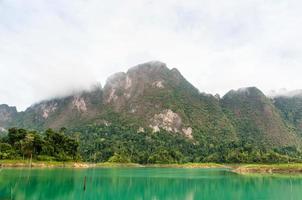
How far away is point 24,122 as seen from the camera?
6462 inches

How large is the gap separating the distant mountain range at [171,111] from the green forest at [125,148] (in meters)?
9.42

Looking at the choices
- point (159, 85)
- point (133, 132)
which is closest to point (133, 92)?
point (159, 85)

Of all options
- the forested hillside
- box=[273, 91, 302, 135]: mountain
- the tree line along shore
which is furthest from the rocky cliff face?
box=[273, 91, 302, 135]: mountain

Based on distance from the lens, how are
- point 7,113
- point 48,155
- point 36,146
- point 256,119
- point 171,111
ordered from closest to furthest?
point 36,146 < point 48,155 < point 171,111 < point 256,119 < point 7,113

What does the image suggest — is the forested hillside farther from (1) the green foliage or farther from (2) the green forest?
(1) the green foliage

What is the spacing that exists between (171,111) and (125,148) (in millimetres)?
47229

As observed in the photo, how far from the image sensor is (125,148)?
9850 cm

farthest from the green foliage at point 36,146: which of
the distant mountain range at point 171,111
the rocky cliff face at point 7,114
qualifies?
the rocky cliff face at point 7,114

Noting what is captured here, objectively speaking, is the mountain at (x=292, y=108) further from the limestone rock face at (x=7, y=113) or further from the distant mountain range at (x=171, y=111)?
the limestone rock face at (x=7, y=113)

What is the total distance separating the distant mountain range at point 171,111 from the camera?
138m

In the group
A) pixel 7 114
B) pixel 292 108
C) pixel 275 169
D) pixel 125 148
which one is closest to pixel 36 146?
pixel 125 148

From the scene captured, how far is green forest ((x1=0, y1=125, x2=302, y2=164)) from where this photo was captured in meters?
63.7

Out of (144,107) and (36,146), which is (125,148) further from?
(144,107)

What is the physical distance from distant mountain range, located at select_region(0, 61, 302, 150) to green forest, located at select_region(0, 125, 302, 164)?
9.42 m
